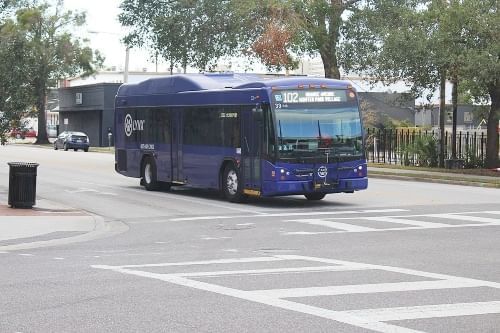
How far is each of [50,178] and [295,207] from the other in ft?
44.2

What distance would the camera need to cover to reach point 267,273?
10516 mm

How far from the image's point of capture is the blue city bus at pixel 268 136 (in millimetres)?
19703

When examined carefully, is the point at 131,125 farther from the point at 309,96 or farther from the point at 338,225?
the point at 338,225

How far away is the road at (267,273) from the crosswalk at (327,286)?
0.06ft

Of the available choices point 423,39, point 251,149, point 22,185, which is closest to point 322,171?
point 251,149

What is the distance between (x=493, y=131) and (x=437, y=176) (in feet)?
17.3

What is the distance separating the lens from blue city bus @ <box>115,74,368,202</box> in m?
Result: 19.7

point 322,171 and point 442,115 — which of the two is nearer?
point 322,171

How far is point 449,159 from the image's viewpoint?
36.7m

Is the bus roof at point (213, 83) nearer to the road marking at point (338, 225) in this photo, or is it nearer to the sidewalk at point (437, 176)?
the road marking at point (338, 225)

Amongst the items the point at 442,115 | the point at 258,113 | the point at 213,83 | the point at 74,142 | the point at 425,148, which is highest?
the point at 213,83

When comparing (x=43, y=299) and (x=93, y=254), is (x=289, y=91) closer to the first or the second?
(x=93, y=254)

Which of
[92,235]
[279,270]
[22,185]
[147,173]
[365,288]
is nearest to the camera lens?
[365,288]

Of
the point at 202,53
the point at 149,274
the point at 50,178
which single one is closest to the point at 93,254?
the point at 149,274
